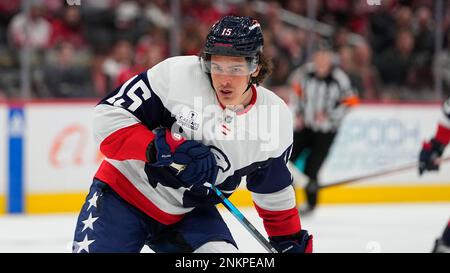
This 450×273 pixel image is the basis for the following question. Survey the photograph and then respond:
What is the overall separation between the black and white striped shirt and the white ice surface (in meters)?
0.77

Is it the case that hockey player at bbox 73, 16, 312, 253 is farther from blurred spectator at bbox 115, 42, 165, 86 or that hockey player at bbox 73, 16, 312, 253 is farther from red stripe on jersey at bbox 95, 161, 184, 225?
blurred spectator at bbox 115, 42, 165, 86

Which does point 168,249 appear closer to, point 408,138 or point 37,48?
point 37,48

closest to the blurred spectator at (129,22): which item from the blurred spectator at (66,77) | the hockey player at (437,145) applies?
the blurred spectator at (66,77)

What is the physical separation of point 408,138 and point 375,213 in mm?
1095

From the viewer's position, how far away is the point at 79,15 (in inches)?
278

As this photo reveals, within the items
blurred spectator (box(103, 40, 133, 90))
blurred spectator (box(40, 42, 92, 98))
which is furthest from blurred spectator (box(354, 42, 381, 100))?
blurred spectator (box(40, 42, 92, 98))

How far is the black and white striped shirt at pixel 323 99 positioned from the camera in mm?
7004

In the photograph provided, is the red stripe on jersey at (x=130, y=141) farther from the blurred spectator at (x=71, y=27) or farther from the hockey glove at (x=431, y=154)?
the blurred spectator at (x=71, y=27)

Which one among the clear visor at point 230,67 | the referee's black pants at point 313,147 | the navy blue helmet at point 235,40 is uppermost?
the navy blue helmet at point 235,40

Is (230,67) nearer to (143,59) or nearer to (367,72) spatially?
(143,59)

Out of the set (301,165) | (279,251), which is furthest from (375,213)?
(279,251)

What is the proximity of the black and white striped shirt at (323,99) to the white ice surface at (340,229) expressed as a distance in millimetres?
773

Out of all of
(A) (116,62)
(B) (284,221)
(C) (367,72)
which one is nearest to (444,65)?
(C) (367,72)

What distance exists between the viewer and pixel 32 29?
265 inches
